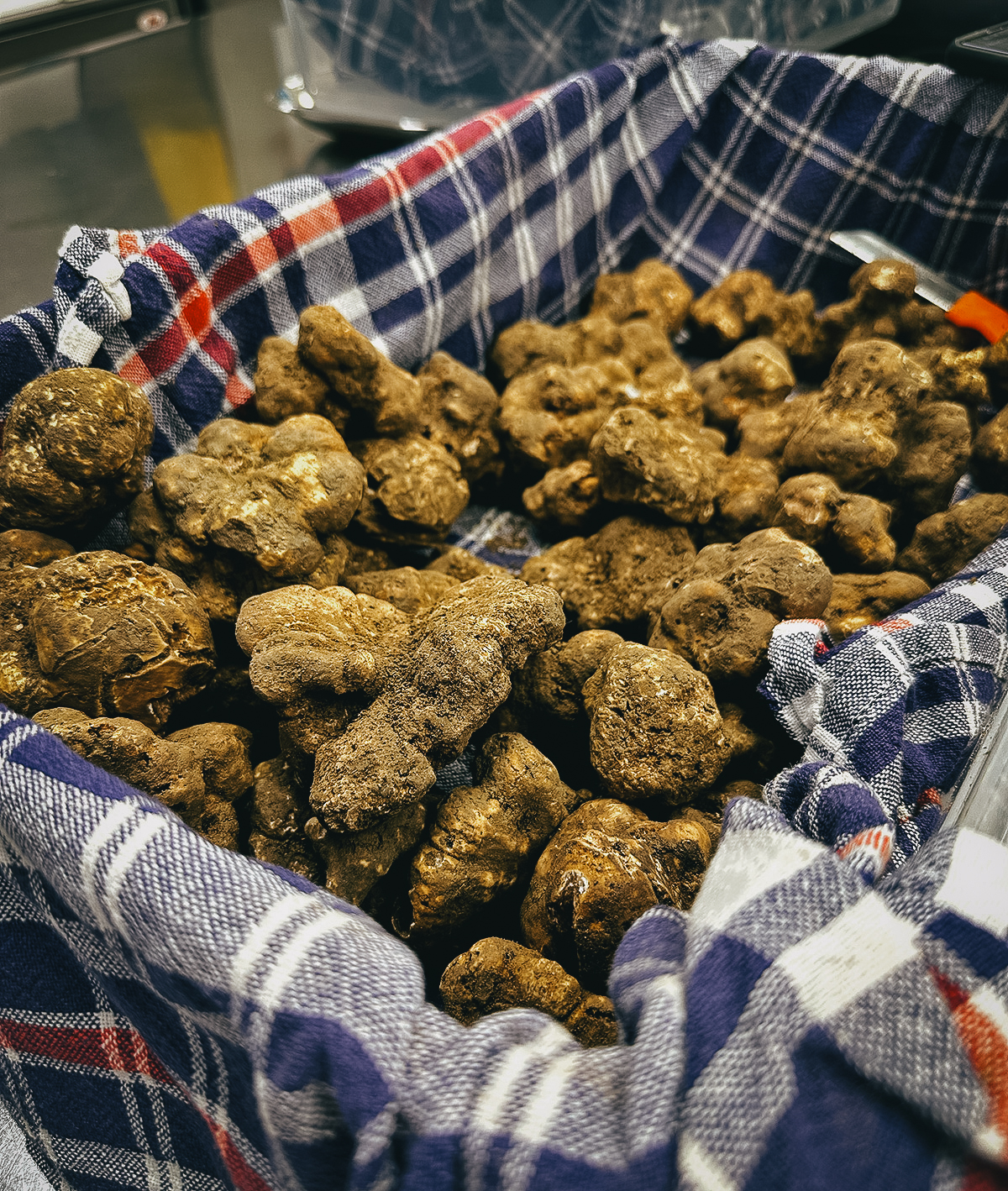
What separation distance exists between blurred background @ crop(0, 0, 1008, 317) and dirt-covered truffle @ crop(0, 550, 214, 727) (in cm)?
139

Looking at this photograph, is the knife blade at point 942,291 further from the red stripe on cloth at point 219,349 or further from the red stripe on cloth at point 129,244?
the red stripe on cloth at point 129,244

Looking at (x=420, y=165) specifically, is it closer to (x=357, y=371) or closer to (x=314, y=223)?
(x=314, y=223)

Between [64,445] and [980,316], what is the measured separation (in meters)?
1.58

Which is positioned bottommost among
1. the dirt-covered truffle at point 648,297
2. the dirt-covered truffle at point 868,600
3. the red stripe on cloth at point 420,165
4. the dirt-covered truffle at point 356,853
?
the dirt-covered truffle at point 868,600

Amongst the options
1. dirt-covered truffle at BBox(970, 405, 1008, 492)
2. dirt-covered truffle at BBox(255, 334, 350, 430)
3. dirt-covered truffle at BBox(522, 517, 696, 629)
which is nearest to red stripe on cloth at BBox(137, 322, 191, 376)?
dirt-covered truffle at BBox(255, 334, 350, 430)

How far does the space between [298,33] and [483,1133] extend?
2.86 metres

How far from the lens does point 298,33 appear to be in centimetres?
243

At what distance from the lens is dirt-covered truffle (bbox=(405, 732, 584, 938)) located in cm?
85

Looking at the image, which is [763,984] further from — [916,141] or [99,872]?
[916,141]

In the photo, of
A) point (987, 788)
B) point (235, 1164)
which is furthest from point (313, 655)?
point (987, 788)

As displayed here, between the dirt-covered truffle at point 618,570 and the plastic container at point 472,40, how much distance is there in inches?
65.8

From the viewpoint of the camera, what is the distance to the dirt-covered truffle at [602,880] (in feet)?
2.58

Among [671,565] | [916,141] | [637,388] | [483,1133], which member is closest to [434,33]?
[916,141]

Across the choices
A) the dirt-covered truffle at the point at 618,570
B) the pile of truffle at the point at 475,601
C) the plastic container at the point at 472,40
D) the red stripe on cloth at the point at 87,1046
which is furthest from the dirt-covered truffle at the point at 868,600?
the plastic container at the point at 472,40
